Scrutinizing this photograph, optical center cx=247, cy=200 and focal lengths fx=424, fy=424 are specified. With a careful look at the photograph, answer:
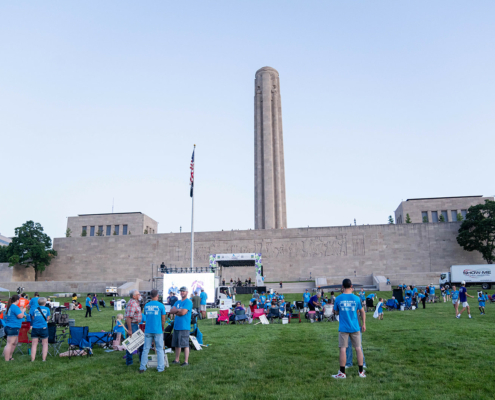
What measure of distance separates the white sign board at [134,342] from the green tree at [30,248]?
51936mm

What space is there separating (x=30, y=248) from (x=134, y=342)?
53195 mm

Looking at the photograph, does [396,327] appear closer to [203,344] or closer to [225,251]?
[203,344]

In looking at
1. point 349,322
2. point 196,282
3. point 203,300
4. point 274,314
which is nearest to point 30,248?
point 196,282

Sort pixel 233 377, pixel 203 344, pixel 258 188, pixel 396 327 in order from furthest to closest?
pixel 258 188 → pixel 396 327 → pixel 203 344 → pixel 233 377

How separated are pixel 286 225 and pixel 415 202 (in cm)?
1967

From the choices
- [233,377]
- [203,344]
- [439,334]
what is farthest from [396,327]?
[233,377]

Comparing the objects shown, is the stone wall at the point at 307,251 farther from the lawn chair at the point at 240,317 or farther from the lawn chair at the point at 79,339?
the lawn chair at the point at 79,339

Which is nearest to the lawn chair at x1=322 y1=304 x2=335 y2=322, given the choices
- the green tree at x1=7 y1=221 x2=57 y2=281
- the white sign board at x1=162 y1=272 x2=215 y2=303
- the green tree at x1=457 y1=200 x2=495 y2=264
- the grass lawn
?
the grass lawn

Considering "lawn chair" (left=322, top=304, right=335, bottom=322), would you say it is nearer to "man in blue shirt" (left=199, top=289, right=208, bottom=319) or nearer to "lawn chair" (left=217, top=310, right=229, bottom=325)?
"lawn chair" (left=217, top=310, right=229, bottom=325)

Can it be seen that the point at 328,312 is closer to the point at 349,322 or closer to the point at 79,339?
the point at 79,339

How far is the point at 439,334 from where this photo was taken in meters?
11.5

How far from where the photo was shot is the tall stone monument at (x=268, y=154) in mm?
58812

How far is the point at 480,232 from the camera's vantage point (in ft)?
159

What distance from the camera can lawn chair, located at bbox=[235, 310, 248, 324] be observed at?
1800cm
